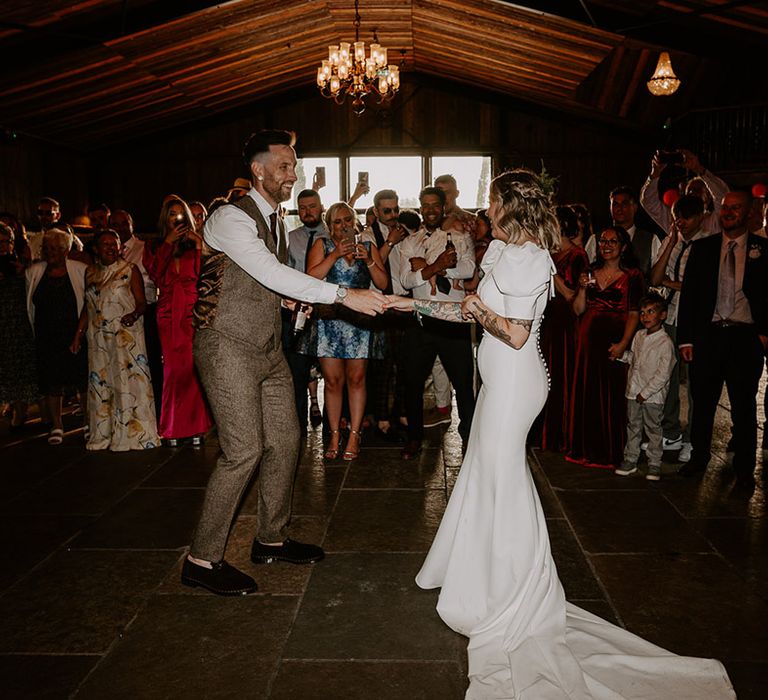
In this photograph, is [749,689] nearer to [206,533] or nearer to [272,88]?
[206,533]

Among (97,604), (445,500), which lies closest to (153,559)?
(97,604)

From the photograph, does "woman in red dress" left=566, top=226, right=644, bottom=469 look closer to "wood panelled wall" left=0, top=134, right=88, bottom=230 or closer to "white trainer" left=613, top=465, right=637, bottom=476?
"white trainer" left=613, top=465, right=637, bottom=476

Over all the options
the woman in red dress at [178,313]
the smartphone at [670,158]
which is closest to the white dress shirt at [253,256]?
the woman in red dress at [178,313]

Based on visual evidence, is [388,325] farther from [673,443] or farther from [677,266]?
[673,443]

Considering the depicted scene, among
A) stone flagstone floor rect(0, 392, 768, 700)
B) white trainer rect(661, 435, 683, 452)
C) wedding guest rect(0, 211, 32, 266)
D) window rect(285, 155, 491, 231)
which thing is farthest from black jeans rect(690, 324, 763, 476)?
window rect(285, 155, 491, 231)

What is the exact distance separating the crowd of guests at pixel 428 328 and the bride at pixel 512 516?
5.47ft

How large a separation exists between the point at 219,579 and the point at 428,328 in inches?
97.6

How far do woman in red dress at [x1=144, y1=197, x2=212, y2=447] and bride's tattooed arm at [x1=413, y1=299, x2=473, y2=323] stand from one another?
9.16 feet

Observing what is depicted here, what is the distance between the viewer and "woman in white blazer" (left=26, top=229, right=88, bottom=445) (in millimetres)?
6055

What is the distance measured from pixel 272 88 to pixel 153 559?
12.7 meters

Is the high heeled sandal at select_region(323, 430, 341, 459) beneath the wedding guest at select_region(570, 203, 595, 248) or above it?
beneath

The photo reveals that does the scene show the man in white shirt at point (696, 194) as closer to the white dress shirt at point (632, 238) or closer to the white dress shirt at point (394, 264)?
the white dress shirt at point (632, 238)

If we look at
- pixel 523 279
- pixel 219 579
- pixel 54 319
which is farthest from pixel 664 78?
pixel 219 579

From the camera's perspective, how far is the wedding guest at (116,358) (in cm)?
563
